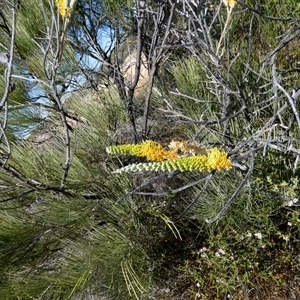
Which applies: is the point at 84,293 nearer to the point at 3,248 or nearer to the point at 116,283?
the point at 116,283

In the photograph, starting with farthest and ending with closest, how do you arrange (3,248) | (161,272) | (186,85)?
(186,85)
(161,272)
(3,248)

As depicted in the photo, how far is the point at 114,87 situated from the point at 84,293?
633mm

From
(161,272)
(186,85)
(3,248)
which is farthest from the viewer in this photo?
(186,85)

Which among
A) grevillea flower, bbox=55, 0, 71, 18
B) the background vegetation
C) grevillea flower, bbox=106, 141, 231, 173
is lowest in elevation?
the background vegetation

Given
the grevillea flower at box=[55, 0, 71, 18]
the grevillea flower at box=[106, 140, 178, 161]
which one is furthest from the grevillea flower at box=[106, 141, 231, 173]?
the grevillea flower at box=[55, 0, 71, 18]

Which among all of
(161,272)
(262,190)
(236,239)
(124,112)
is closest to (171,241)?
(161,272)

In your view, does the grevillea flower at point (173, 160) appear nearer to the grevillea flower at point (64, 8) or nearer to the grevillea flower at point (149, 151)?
the grevillea flower at point (149, 151)

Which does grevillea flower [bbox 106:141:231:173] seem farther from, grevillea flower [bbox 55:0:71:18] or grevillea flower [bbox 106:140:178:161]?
grevillea flower [bbox 55:0:71:18]

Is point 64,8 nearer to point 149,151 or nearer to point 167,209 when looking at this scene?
point 149,151

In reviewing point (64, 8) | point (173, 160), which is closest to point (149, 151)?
point (173, 160)

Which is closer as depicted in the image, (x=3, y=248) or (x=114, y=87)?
(x=3, y=248)

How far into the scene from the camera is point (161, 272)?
114 centimetres

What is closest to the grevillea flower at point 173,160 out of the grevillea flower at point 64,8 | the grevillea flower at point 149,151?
the grevillea flower at point 149,151

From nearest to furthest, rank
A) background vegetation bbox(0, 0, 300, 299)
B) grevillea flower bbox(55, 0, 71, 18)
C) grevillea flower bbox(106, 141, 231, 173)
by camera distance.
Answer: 1. grevillea flower bbox(106, 141, 231, 173)
2. grevillea flower bbox(55, 0, 71, 18)
3. background vegetation bbox(0, 0, 300, 299)
